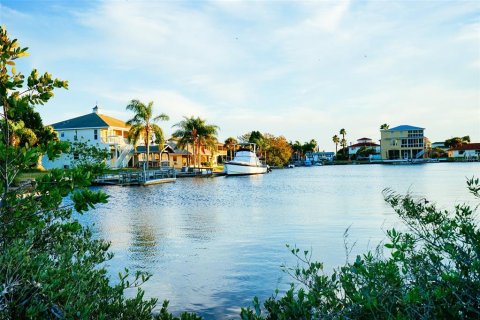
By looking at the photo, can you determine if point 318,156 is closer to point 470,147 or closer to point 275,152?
point 470,147

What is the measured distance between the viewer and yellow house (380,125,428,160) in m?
119

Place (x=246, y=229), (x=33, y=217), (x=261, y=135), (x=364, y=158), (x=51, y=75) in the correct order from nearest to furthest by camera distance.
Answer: (x=33, y=217) < (x=51, y=75) < (x=246, y=229) < (x=261, y=135) < (x=364, y=158)

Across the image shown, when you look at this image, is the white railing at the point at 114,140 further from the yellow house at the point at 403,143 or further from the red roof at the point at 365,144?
the red roof at the point at 365,144

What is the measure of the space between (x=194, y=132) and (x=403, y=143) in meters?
76.2

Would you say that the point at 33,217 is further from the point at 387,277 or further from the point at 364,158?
the point at 364,158

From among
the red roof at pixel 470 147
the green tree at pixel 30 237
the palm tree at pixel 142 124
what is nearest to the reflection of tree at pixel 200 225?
the green tree at pixel 30 237

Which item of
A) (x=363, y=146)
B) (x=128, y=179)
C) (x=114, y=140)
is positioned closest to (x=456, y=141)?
(x=363, y=146)

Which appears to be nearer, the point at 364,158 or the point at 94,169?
the point at 94,169

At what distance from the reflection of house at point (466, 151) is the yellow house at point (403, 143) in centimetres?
1052

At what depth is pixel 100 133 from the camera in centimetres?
6347

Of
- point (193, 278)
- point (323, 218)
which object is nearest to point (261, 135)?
Answer: point (323, 218)

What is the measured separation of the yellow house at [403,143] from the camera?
119m

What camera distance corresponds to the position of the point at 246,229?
57.4ft

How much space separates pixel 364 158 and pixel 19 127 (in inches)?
5643
